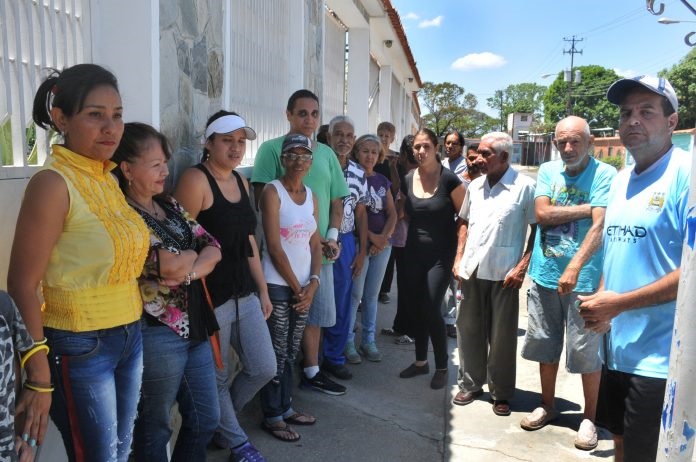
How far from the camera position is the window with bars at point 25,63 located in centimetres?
213

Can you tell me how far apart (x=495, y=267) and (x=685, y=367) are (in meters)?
2.47

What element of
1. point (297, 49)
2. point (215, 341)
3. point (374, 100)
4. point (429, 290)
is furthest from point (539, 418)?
point (374, 100)

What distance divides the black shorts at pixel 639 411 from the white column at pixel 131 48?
2.46m

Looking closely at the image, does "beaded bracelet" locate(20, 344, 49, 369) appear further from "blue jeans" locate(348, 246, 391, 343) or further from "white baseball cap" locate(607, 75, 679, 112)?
"blue jeans" locate(348, 246, 391, 343)

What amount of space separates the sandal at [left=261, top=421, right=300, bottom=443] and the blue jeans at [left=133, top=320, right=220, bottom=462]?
0.89 m

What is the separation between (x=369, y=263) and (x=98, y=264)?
329 cm

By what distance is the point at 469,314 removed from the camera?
13.5ft

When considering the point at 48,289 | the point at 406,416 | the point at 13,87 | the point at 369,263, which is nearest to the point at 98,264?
the point at 48,289

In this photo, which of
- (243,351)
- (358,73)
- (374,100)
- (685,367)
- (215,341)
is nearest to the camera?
(685,367)

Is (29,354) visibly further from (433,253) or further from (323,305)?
(433,253)

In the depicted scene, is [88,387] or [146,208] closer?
[88,387]

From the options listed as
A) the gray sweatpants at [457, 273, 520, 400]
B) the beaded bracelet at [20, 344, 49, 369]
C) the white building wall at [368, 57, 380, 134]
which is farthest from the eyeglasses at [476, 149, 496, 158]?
the white building wall at [368, 57, 380, 134]

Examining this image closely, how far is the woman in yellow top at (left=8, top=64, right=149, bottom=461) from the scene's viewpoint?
1.74m

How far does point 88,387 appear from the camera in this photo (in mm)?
1869
